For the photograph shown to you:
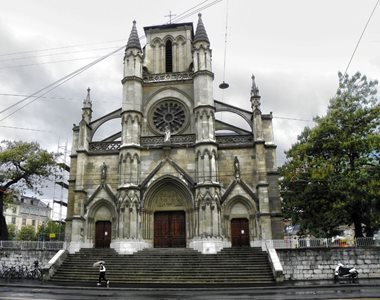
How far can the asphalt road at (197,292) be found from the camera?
11.7 metres

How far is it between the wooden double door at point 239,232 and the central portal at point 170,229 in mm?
3649

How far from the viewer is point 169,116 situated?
28062 millimetres

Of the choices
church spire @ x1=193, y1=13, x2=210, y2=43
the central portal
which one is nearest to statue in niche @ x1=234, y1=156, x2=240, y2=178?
the central portal

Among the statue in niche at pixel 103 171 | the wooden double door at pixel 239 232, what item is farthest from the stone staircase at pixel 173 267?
the statue in niche at pixel 103 171

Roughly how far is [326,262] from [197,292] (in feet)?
30.9

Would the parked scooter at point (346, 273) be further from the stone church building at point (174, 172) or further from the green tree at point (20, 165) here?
Answer: the green tree at point (20, 165)

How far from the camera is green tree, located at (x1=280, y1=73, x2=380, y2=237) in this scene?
20797 millimetres

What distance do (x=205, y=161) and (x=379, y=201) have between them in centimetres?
1163

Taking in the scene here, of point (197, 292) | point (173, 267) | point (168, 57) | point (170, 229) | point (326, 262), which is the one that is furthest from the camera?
point (168, 57)

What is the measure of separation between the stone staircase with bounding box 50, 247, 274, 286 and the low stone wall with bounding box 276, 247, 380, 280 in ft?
5.10

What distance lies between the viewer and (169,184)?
25.2 meters

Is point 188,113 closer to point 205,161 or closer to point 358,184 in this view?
point 205,161

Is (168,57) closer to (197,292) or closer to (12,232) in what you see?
(197,292)

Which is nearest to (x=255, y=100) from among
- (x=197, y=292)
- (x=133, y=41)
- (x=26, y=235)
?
(x=133, y=41)
